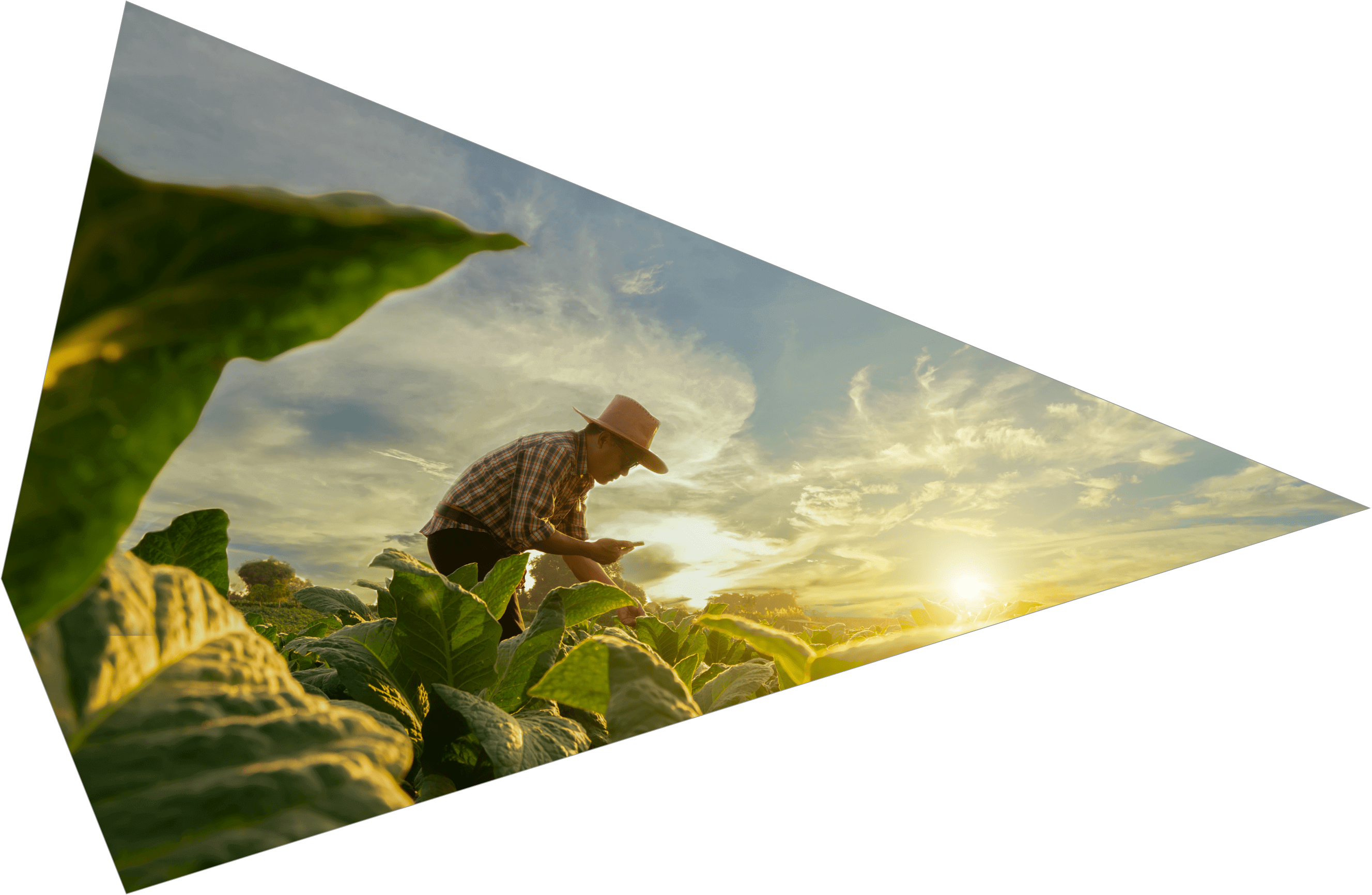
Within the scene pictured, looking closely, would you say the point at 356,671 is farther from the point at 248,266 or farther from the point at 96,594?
the point at 248,266

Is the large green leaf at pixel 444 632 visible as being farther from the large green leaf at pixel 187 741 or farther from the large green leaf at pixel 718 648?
the large green leaf at pixel 718 648

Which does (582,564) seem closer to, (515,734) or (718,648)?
(718,648)

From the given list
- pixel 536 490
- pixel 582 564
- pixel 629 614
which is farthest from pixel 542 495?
pixel 629 614

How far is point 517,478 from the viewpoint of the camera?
1060 millimetres

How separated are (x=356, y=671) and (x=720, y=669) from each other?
1.08ft

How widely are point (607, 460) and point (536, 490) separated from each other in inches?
6.8

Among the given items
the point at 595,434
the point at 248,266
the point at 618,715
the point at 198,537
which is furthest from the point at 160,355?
the point at 595,434

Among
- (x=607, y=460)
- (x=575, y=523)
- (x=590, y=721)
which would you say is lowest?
(x=590, y=721)

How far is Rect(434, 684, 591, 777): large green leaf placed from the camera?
28 cm

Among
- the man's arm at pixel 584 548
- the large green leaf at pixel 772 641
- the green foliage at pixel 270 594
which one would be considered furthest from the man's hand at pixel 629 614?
the green foliage at pixel 270 594

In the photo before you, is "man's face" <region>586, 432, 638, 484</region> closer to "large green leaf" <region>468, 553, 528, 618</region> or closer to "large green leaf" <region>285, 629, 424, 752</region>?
"large green leaf" <region>468, 553, 528, 618</region>

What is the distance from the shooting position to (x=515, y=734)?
29 centimetres

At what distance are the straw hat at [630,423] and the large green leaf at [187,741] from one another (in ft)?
2.77

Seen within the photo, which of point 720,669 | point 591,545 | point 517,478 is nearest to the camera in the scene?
point 720,669
